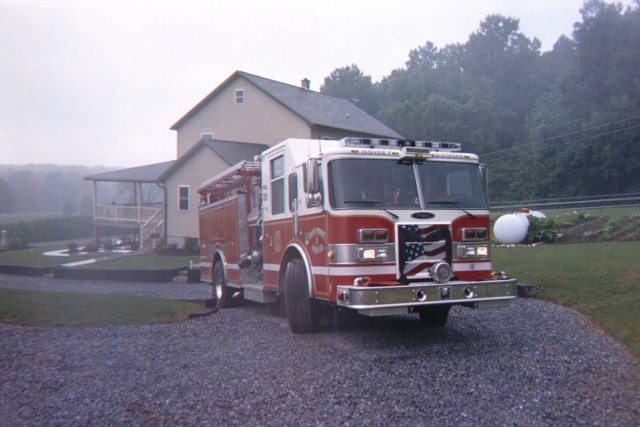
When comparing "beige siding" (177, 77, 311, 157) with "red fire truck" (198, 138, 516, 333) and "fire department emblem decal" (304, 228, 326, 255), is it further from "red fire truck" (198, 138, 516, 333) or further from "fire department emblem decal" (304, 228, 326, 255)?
"fire department emblem decal" (304, 228, 326, 255)

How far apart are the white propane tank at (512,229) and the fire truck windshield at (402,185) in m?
11.1

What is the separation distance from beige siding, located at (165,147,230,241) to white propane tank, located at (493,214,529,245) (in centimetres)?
1382

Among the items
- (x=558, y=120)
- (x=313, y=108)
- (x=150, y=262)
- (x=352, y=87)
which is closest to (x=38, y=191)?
(x=150, y=262)

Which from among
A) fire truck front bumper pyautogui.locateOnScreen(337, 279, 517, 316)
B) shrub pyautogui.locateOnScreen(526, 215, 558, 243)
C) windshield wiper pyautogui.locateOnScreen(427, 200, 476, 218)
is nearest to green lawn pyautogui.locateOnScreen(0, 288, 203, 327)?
fire truck front bumper pyautogui.locateOnScreen(337, 279, 517, 316)

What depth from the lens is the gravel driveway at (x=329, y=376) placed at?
5.69m

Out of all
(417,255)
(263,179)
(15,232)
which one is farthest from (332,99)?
(417,255)

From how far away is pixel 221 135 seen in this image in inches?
1342

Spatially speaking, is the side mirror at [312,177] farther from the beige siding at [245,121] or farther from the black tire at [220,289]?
the beige siding at [245,121]

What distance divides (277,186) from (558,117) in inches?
1627

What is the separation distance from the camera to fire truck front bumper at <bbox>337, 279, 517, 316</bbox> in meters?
7.56

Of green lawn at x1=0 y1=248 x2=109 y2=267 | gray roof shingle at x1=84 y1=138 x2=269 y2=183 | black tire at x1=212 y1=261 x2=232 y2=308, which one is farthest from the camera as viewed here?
gray roof shingle at x1=84 y1=138 x2=269 y2=183

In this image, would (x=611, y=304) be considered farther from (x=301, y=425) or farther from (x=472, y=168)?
(x=301, y=425)

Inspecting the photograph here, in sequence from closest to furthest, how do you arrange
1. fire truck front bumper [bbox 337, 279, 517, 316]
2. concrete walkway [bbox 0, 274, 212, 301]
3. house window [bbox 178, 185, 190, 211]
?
fire truck front bumper [bbox 337, 279, 517, 316]
concrete walkway [bbox 0, 274, 212, 301]
house window [bbox 178, 185, 190, 211]

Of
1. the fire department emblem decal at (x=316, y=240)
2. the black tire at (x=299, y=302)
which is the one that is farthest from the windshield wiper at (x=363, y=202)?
the black tire at (x=299, y=302)
